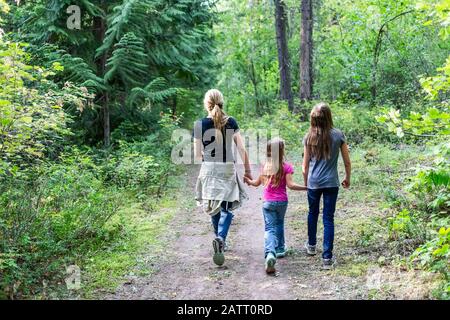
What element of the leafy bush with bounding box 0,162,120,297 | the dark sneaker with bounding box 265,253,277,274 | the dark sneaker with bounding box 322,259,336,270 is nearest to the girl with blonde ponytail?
the dark sneaker with bounding box 265,253,277,274

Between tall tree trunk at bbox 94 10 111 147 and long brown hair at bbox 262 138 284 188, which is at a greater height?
tall tree trunk at bbox 94 10 111 147

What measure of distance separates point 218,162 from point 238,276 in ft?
5.28

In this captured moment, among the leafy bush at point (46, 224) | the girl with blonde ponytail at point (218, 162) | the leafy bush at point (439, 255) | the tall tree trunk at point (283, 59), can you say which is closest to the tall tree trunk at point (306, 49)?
the tall tree trunk at point (283, 59)

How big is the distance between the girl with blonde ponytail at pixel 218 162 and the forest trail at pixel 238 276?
44 centimetres

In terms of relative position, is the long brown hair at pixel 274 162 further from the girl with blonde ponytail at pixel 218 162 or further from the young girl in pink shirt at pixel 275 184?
the girl with blonde ponytail at pixel 218 162

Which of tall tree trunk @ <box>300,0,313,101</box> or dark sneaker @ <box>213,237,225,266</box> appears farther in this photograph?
tall tree trunk @ <box>300,0,313,101</box>

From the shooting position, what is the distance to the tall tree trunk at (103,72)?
513 inches

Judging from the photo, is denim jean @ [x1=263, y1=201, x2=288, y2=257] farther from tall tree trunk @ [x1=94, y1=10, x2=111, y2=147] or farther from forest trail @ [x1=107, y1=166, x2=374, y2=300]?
tall tree trunk @ [x1=94, y1=10, x2=111, y2=147]

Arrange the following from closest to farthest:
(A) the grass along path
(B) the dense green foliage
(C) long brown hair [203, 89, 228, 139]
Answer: (A) the grass along path
(B) the dense green foliage
(C) long brown hair [203, 89, 228, 139]

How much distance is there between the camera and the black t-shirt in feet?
21.6

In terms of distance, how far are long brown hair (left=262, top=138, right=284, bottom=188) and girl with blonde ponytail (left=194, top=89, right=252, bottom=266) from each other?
297 mm

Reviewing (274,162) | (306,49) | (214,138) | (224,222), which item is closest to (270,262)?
(224,222)

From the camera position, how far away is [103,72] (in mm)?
13320

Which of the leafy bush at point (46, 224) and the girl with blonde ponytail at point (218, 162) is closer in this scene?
the leafy bush at point (46, 224)
